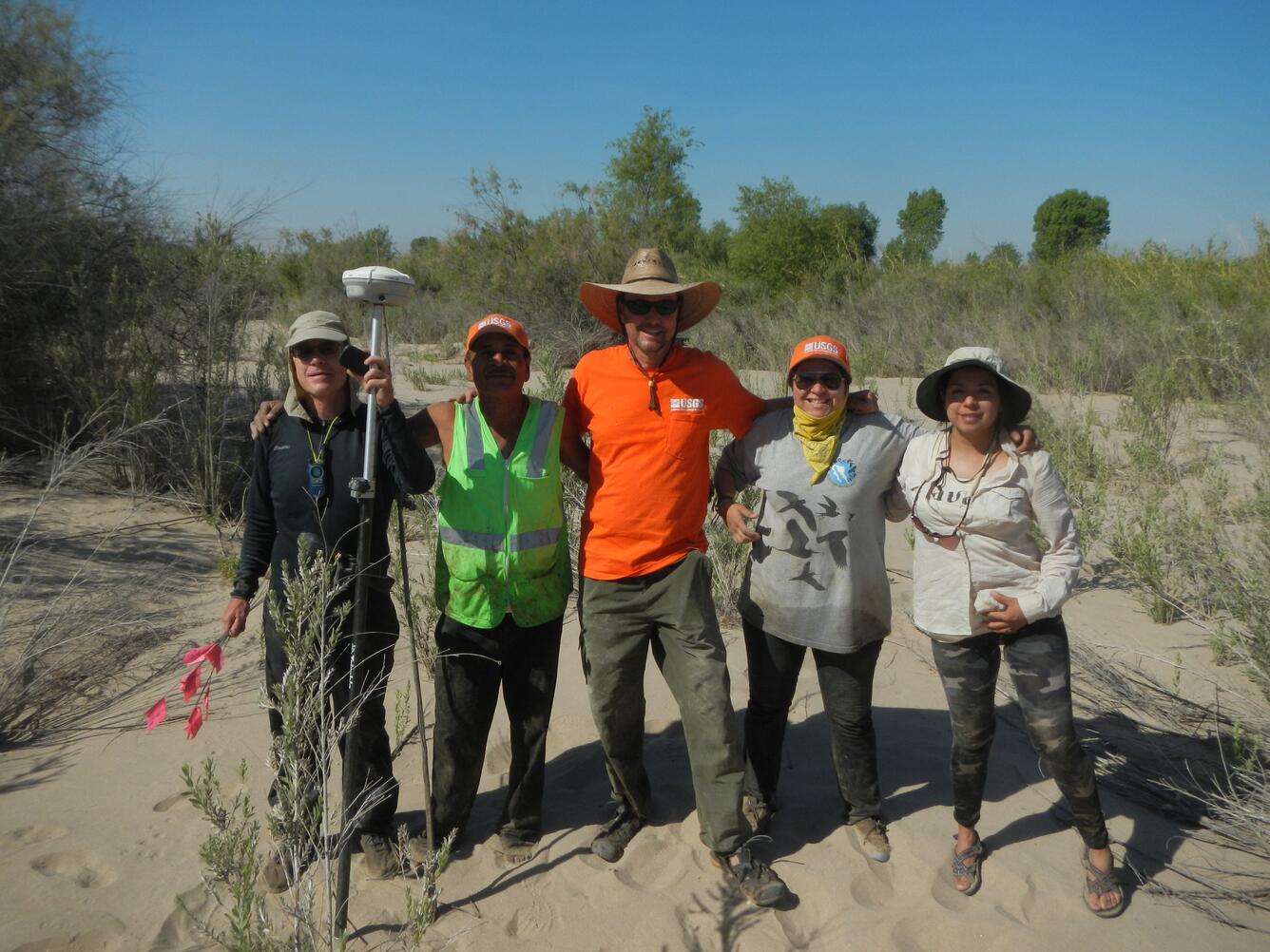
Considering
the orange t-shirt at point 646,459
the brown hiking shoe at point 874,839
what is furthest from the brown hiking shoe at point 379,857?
the brown hiking shoe at point 874,839

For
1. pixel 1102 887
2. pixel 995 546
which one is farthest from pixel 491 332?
pixel 1102 887

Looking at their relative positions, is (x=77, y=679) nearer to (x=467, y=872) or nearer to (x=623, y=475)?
(x=467, y=872)

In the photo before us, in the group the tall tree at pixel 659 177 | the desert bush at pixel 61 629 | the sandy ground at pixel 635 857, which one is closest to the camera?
the sandy ground at pixel 635 857

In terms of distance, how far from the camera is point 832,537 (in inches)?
116

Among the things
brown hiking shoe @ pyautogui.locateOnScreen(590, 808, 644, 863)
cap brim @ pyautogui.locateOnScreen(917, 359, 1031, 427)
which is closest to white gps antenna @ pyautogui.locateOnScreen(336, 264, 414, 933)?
brown hiking shoe @ pyautogui.locateOnScreen(590, 808, 644, 863)

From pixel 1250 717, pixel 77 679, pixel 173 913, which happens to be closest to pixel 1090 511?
pixel 1250 717

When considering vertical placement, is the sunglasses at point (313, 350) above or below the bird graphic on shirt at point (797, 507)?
above

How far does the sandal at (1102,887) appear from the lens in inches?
111

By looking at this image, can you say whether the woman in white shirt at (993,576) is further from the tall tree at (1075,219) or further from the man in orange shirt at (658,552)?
the tall tree at (1075,219)

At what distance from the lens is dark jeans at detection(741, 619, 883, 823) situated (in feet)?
9.99

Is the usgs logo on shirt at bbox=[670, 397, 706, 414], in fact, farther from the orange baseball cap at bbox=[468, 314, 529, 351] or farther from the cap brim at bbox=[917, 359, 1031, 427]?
the cap brim at bbox=[917, 359, 1031, 427]

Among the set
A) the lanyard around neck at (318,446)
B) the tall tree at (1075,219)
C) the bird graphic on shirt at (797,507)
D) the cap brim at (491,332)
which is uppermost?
the tall tree at (1075,219)

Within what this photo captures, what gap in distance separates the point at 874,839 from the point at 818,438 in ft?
4.75

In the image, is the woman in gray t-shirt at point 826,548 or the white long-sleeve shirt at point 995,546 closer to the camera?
the white long-sleeve shirt at point 995,546
